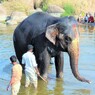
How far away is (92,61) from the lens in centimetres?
1463

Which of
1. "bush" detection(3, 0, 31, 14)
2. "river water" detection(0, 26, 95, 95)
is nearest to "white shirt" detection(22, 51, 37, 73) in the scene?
"river water" detection(0, 26, 95, 95)

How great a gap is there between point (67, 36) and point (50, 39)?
54 cm

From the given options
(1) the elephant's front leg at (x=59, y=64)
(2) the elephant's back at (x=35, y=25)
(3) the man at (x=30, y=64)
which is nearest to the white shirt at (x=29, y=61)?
(3) the man at (x=30, y=64)

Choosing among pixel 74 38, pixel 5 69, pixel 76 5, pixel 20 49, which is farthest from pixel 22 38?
pixel 76 5

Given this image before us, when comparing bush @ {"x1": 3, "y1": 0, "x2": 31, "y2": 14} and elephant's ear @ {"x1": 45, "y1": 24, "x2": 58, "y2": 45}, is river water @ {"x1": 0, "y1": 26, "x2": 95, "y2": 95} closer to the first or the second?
elephant's ear @ {"x1": 45, "y1": 24, "x2": 58, "y2": 45}

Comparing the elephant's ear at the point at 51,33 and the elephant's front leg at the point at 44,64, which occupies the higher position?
the elephant's ear at the point at 51,33

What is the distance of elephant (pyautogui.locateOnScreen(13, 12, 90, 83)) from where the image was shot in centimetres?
1066

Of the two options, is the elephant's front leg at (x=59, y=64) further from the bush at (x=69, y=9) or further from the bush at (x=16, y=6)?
the bush at (x=69, y=9)

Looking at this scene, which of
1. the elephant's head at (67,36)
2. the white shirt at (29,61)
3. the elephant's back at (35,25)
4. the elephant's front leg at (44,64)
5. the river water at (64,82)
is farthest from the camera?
the elephant's back at (35,25)

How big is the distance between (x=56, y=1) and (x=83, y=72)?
108ft

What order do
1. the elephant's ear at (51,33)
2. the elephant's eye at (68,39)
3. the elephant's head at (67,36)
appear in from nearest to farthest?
the elephant's head at (67,36) < the elephant's eye at (68,39) < the elephant's ear at (51,33)

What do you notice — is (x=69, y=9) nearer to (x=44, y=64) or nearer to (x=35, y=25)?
(x=35, y=25)

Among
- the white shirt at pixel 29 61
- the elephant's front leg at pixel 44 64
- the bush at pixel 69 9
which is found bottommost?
the bush at pixel 69 9

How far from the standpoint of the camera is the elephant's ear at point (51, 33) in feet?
36.1
